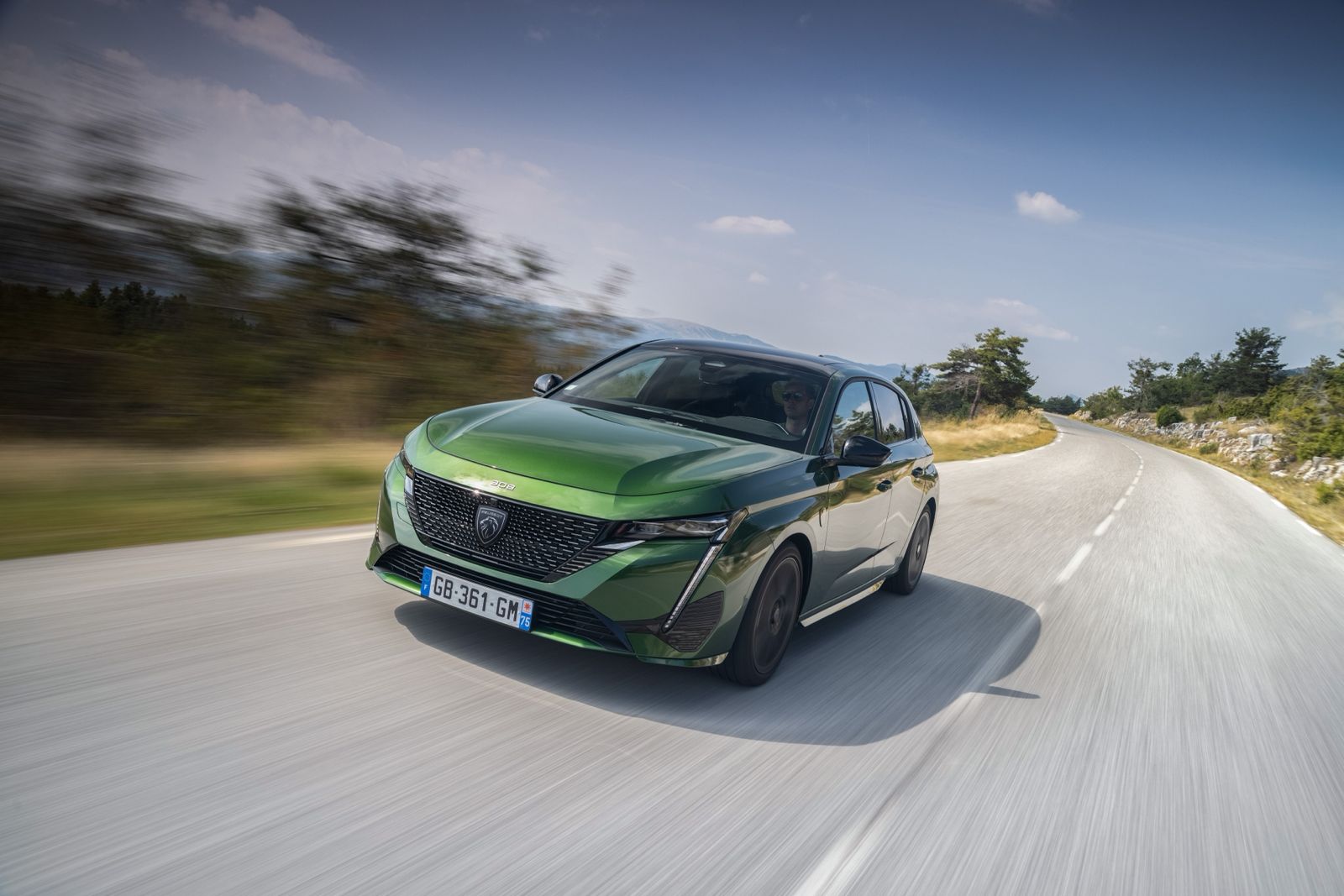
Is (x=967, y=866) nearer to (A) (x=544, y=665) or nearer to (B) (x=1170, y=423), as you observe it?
(A) (x=544, y=665)

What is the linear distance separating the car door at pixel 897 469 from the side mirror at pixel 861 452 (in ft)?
2.24

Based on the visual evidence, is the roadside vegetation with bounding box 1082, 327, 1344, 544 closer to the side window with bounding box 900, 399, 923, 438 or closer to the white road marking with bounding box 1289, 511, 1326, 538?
the white road marking with bounding box 1289, 511, 1326, 538

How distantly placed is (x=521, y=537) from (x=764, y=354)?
2421mm

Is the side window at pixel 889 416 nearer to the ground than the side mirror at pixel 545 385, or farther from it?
farther from it

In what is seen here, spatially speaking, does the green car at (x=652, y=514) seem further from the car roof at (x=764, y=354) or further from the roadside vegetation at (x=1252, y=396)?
the roadside vegetation at (x=1252, y=396)

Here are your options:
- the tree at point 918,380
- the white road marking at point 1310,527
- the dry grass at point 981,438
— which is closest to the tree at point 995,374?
the tree at point 918,380

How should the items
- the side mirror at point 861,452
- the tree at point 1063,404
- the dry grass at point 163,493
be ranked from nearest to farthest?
the side mirror at point 861,452 < the dry grass at point 163,493 < the tree at point 1063,404

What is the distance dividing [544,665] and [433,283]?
897cm

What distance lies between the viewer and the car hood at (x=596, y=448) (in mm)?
3885

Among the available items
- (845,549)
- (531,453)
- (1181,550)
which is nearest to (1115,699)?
(845,549)

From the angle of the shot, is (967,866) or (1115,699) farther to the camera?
(1115,699)

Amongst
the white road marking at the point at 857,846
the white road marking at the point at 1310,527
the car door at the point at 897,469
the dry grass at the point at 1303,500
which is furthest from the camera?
the dry grass at the point at 1303,500

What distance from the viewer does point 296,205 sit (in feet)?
35.1

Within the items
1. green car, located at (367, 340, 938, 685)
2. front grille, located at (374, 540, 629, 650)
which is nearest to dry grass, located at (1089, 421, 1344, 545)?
green car, located at (367, 340, 938, 685)
